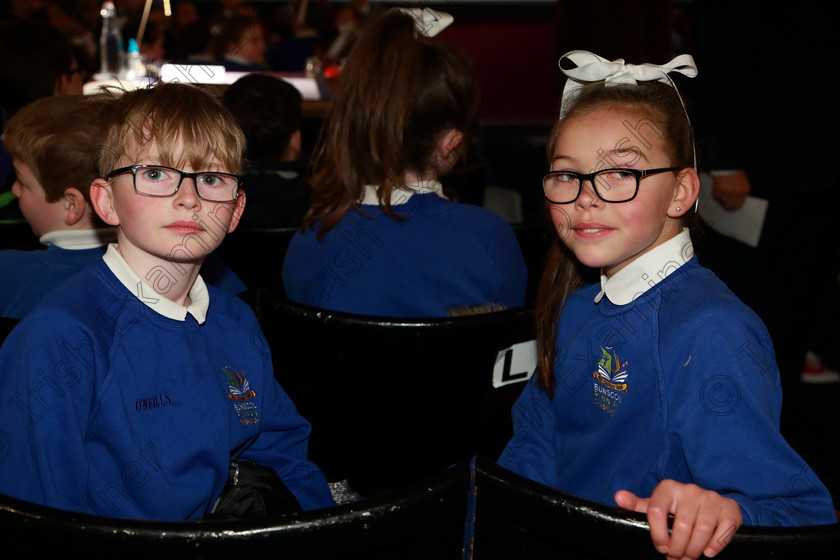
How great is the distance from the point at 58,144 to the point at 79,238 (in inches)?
7.1

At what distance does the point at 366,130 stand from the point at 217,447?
2.76ft

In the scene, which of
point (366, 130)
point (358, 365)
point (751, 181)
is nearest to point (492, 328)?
point (358, 365)

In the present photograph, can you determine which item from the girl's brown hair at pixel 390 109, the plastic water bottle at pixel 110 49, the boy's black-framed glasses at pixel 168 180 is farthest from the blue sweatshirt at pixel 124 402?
the plastic water bottle at pixel 110 49

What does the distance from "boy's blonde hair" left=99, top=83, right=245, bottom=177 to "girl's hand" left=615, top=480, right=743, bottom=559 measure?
707 millimetres

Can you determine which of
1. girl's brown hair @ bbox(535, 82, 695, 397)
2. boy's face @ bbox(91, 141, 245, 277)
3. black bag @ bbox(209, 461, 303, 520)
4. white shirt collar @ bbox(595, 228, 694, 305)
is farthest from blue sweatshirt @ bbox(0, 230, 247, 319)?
white shirt collar @ bbox(595, 228, 694, 305)

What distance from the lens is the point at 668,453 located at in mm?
922

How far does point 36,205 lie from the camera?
1.42 meters

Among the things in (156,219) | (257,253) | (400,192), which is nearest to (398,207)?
(400,192)

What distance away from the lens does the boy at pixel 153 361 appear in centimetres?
90

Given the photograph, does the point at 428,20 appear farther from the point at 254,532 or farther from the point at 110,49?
the point at 110,49

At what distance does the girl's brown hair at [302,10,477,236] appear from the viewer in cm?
161

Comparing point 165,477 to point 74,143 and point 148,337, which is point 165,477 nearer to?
point 148,337

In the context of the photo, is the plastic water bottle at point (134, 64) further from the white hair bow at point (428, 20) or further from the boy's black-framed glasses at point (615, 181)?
the boy's black-framed glasses at point (615, 181)

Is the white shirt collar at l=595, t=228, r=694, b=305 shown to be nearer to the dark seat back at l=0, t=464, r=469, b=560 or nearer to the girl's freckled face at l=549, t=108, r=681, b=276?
the girl's freckled face at l=549, t=108, r=681, b=276
